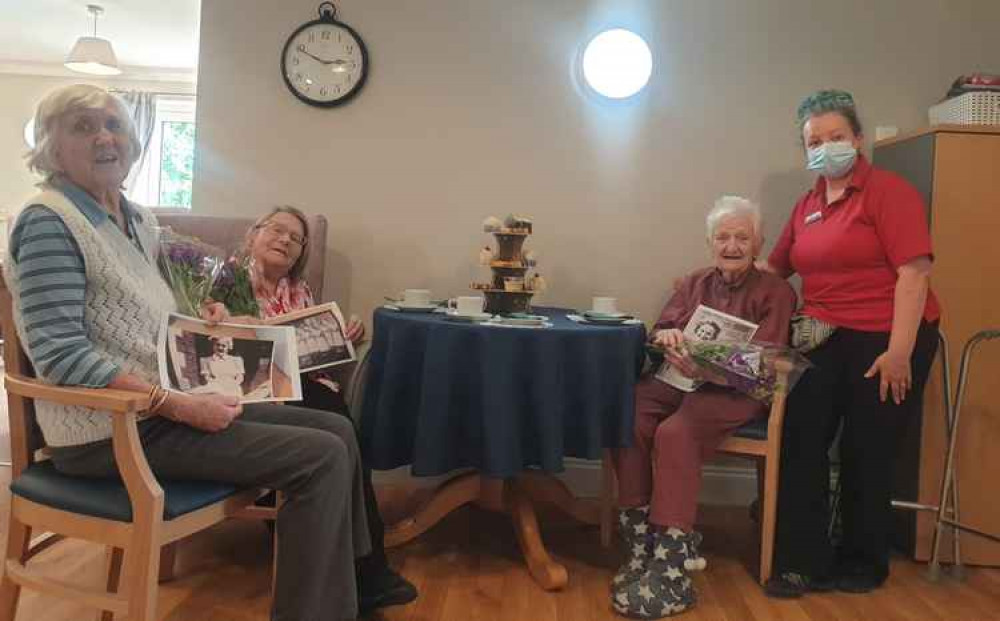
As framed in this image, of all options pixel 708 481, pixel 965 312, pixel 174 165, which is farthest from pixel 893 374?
pixel 174 165

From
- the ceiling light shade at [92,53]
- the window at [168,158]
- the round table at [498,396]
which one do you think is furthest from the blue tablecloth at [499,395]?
the window at [168,158]

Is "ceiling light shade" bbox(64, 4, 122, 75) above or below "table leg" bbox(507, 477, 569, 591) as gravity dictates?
above

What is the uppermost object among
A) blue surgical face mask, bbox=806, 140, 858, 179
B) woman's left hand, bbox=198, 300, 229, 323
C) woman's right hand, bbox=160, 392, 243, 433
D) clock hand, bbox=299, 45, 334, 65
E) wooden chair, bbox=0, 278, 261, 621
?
clock hand, bbox=299, 45, 334, 65

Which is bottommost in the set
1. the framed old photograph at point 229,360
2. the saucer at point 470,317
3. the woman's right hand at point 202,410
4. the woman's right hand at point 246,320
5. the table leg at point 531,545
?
the table leg at point 531,545

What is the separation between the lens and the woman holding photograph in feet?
6.19

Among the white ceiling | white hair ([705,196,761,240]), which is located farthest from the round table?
the white ceiling

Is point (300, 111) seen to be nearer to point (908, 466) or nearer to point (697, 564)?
point (697, 564)

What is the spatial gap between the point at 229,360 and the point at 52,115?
1.89 feet

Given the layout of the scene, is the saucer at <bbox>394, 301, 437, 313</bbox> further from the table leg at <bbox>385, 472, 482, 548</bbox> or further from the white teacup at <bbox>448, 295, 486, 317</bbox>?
the table leg at <bbox>385, 472, 482, 548</bbox>

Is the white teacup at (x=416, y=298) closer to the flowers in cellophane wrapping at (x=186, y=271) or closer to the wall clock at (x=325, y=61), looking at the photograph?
the flowers in cellophane wrapping at (x=186, y=271)

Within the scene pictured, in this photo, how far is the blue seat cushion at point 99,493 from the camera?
1215mm

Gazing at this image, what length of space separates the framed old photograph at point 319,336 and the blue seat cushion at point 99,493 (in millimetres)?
545

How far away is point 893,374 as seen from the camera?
6.15 feet

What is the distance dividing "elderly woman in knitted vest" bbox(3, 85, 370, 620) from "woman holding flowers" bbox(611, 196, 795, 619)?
84 cm
